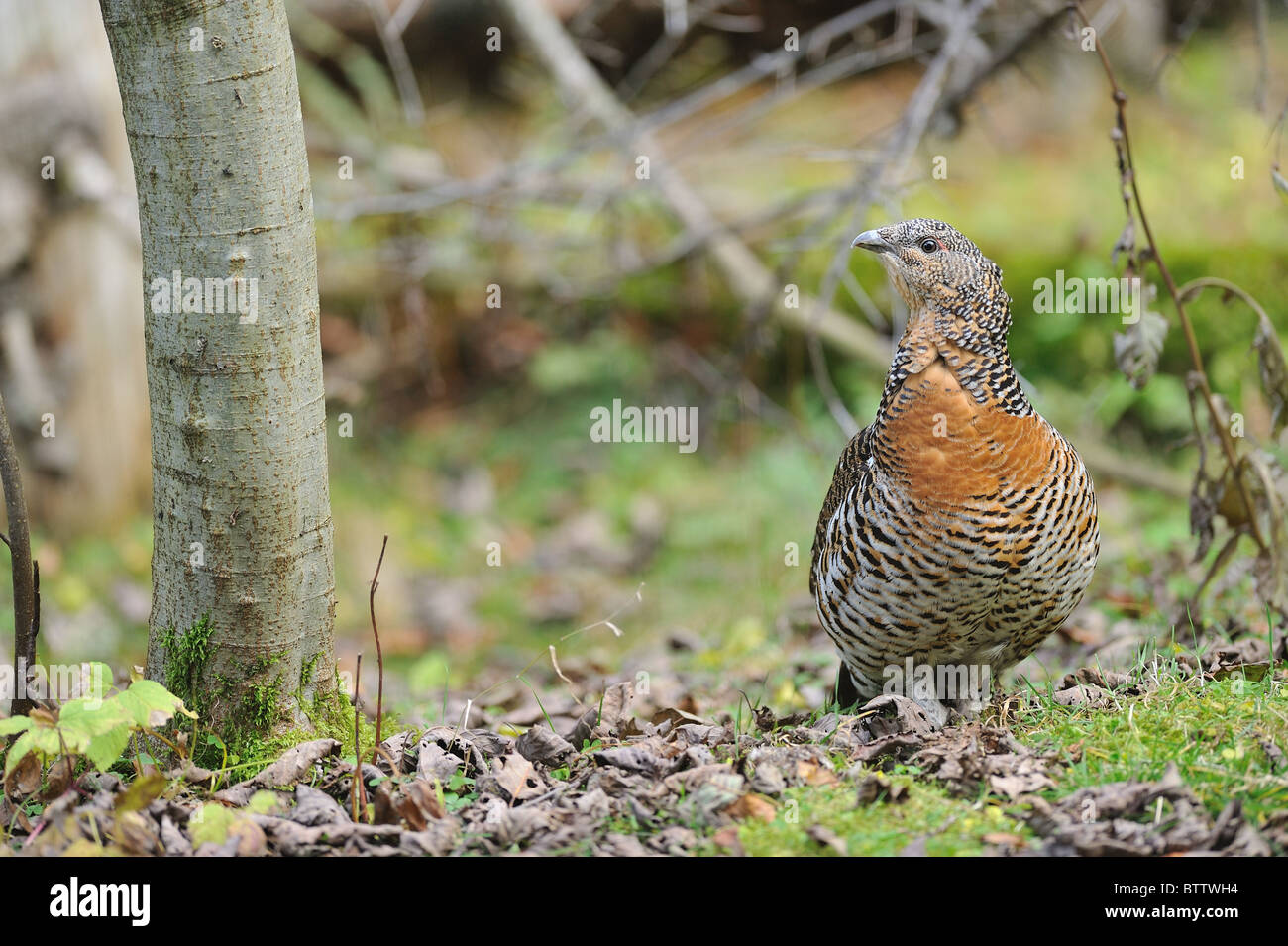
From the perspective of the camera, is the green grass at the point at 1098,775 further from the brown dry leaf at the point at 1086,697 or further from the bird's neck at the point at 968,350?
the bird's neck at the point at 968,350

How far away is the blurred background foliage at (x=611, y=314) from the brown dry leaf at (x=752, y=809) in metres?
1.91

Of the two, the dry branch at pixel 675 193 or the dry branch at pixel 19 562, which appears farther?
the dry branch at pixel 675 193

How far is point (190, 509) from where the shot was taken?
307cm

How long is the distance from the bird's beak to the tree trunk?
67.6 inches

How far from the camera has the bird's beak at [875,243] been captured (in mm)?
3645

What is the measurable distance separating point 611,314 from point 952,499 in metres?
6.16

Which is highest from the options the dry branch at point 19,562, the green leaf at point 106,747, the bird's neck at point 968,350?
the bird's neck at point 968,350

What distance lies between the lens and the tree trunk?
9.36ft

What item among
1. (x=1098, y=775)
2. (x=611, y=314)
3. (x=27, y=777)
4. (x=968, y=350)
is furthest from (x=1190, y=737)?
(x=611, y=314)

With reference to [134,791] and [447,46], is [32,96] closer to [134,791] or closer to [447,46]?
[447,46]

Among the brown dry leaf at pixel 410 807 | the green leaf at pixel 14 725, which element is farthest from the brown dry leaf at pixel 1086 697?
the green leaf at pixel 14 725

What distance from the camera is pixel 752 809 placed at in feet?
9.23

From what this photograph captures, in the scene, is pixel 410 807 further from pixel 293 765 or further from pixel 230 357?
pixel 230 357

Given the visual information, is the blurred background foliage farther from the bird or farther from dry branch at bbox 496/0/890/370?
the bird
